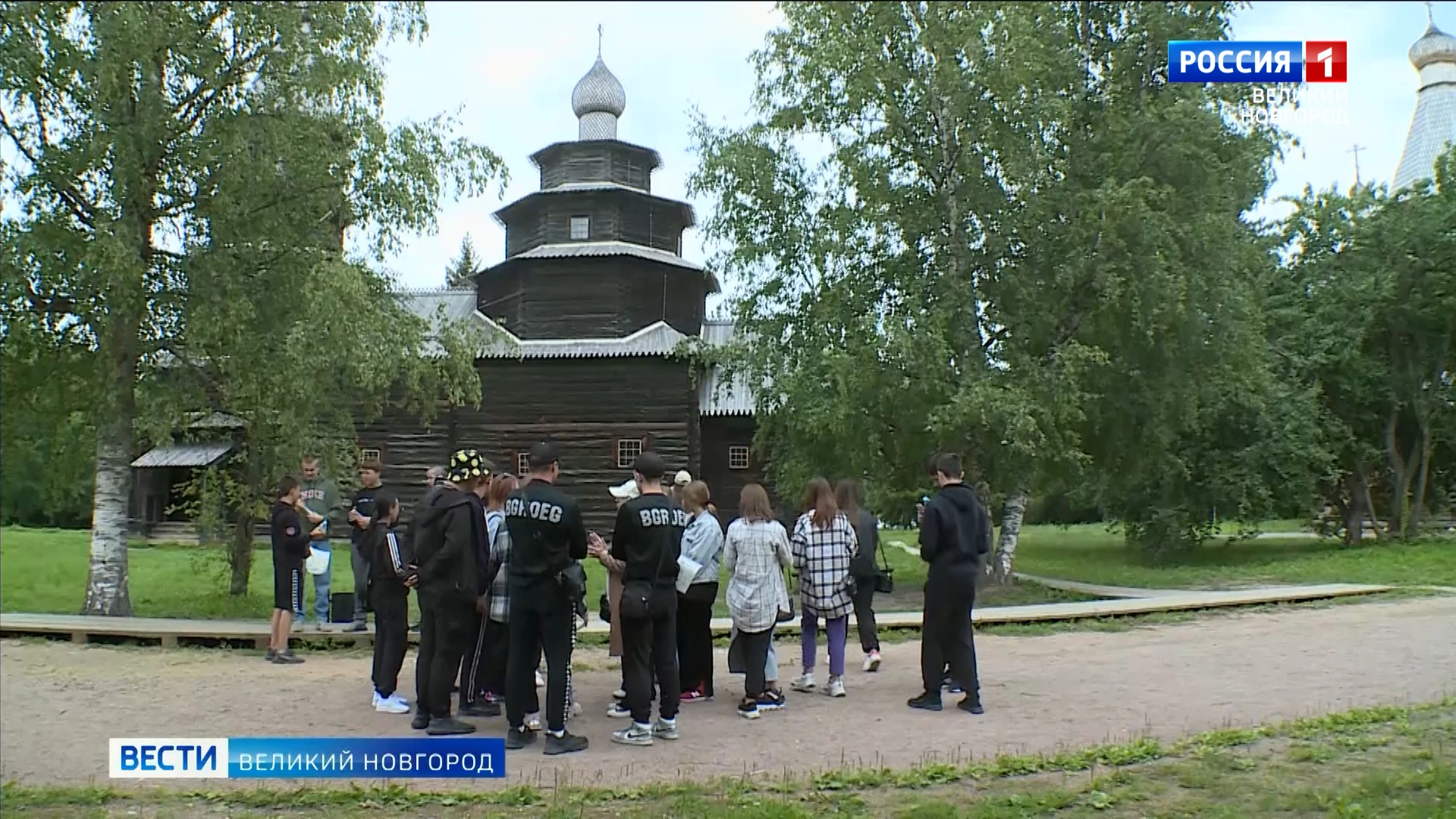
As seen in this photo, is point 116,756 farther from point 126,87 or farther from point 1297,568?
point 1297,568

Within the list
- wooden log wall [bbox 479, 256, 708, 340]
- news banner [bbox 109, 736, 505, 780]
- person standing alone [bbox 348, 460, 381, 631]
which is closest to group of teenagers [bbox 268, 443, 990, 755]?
news banner [bbox 109, 736, 505, 780]

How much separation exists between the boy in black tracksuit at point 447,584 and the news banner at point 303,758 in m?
0.38

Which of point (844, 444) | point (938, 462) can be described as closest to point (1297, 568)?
point (844, 444)

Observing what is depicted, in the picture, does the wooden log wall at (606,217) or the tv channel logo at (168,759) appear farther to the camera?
the wooden log wall at (606,217)

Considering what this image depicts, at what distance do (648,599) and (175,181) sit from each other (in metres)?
10.5

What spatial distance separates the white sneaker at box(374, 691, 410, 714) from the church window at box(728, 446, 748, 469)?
77.0 feet

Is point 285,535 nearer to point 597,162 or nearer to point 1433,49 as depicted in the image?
point 597,162

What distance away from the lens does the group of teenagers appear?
710cm

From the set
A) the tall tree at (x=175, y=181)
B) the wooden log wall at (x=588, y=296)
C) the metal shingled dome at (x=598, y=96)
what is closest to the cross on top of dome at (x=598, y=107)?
the metal shingled dome at (x=598, y=96)

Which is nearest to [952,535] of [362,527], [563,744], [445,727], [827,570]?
[827,570]

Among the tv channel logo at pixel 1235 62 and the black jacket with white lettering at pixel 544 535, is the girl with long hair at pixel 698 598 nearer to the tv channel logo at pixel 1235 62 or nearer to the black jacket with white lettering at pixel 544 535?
the black jacket with white lettering at pixel 544 535

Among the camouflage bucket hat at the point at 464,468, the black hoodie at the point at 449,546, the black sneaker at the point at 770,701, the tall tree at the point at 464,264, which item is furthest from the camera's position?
the tall tree at the point at 464,264

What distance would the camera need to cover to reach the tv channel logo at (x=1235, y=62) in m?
16.7

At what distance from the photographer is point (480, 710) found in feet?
27.1
